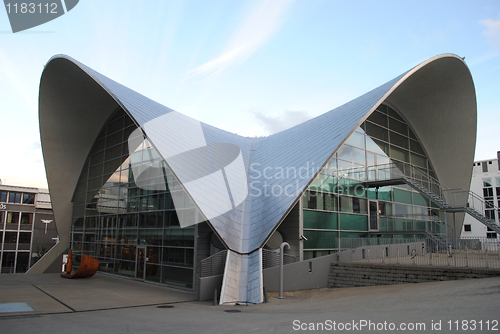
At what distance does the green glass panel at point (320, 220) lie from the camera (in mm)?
17737

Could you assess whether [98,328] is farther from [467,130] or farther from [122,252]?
[467,130]

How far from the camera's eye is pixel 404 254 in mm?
19422

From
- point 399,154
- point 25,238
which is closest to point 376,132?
point 399,154

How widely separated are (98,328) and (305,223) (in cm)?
Result: 1097

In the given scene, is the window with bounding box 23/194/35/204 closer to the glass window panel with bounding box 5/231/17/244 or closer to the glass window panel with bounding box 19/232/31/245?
the glass window panel with bounding box 19/232/31/245

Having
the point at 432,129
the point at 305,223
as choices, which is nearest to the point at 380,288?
the point at 305,223

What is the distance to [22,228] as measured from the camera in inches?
2142

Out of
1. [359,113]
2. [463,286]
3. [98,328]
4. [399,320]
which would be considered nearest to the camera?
[399,320]

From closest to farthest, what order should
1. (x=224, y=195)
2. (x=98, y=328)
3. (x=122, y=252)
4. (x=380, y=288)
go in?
(x=98, y=328)
(x=380, y=288)
(x=224, y=195)
(x=122, y=252)

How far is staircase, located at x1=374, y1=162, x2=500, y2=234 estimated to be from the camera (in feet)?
64.2

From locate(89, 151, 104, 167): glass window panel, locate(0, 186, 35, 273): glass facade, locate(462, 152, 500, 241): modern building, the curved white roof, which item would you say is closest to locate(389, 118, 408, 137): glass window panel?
the curved white roof

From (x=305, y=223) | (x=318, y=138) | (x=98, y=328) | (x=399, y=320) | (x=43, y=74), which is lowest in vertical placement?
(x=98, y=328)

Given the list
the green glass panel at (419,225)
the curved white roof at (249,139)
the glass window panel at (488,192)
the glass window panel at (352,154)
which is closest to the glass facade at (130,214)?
the curved white roof at (249,139)

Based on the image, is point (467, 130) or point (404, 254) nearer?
point (404, 254)
